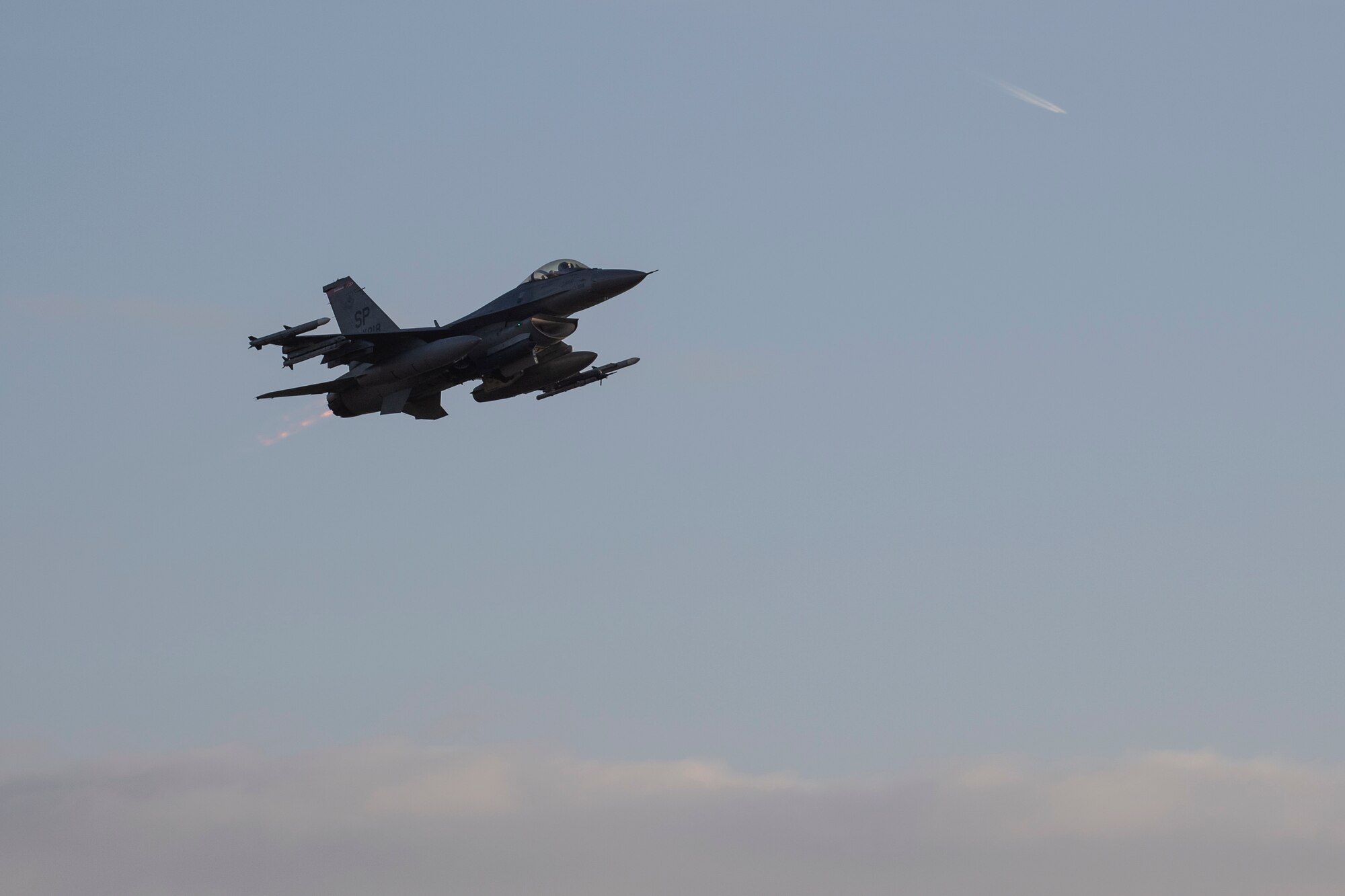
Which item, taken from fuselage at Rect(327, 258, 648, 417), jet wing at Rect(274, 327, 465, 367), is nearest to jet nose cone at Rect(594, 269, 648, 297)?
fuselage at Rect(327, 258, 648, 417)

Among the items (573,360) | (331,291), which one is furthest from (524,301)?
(331,291)

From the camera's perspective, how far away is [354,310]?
79375mm

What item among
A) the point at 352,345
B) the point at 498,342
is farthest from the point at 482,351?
the point at 352,345

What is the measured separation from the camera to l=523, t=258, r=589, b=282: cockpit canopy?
7631 cm

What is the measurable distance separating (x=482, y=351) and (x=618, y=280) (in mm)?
5804

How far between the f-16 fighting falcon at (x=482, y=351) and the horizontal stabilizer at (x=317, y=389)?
3 cm

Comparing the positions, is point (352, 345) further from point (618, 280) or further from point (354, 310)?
point (618, 280)

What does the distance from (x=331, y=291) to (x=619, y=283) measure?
42.8 ft

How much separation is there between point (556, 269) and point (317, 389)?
1034 cm

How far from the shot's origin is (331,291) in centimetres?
8075

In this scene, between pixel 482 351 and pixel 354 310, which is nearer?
pixel 482 351

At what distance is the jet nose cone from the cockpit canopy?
44.8 inches

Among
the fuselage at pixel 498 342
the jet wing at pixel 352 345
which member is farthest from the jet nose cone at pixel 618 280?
the jet wing at pixel 352 345

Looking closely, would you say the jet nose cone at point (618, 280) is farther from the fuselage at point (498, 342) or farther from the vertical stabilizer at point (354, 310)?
the vertical stabilizer at point (354, 310)
